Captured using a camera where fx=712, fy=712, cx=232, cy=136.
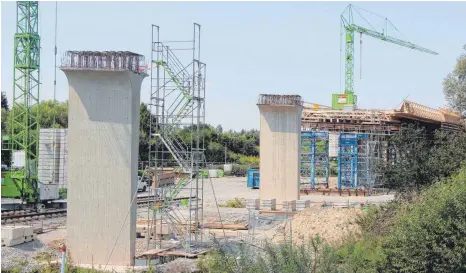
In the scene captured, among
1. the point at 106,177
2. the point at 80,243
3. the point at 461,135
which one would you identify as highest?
the point at 461,135

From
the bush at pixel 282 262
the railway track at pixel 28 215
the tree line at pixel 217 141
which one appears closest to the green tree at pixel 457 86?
the railway track at pixel 28 215

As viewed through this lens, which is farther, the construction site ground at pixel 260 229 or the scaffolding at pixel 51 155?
the scaffolding at pixel 51 155

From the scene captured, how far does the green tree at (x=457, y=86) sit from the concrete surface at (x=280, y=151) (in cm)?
1056

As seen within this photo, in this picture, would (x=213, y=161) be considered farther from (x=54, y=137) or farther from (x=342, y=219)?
(x=342, y=219)

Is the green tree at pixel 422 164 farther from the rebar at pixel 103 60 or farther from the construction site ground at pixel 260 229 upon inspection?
the rebar at pixel 103 60

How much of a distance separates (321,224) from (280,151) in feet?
22.4

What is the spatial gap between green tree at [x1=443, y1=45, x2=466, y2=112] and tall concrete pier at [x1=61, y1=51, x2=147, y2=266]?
24.0 meters

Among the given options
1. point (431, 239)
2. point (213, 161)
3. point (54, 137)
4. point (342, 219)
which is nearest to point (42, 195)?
point (54, 137)

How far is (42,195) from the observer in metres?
36.6

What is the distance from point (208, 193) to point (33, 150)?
46.0 feet

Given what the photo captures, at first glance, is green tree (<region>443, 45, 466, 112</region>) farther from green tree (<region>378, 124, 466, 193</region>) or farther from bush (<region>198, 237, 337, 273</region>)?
bush (<region>198, 237, 337, 273</region>)

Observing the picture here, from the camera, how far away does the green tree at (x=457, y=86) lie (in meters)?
39.3

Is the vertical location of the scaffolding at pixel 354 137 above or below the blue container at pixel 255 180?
above

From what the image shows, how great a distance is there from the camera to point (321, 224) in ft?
92.7
